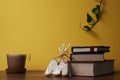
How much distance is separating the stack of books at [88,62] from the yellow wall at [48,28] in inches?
10.1

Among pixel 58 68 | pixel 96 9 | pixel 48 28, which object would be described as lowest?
pixel 58 68

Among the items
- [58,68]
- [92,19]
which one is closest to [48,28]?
[92,19]

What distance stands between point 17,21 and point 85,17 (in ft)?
1.46

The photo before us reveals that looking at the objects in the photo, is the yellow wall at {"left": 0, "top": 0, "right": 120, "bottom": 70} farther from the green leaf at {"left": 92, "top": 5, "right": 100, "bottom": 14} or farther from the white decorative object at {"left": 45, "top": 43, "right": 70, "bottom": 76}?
the white decorative object at {"left": 45, "top": 43, "right": 70, "bottom": 76}

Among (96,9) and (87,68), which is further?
(96,9)

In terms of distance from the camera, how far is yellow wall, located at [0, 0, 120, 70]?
1.68m

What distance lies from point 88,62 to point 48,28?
0.50m

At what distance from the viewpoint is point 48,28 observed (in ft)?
5.65

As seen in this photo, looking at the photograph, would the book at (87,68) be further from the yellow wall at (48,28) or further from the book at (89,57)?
the yellow wall at (48,28)

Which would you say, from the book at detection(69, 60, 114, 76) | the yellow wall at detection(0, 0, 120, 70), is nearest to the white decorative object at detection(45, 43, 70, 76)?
the book at detection(69, 60, 114, 76)

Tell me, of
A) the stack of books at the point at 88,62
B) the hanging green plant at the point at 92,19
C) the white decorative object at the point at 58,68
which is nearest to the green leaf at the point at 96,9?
the hanging green plant at the point at 92,19

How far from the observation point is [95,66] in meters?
1.32

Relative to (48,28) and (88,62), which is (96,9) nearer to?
(48,28)

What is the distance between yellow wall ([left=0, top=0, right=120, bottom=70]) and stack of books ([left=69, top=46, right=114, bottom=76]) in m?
0.26
